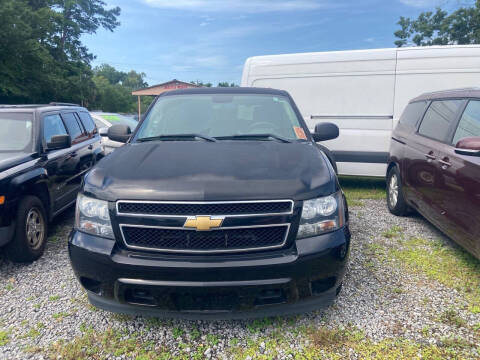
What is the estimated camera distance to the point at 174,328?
2488mm

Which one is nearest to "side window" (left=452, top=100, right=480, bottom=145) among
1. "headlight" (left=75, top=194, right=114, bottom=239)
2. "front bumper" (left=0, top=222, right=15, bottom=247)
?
"headlight" (left=75, top=194, right=114, bottom=239)

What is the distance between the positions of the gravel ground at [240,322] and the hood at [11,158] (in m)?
1.11

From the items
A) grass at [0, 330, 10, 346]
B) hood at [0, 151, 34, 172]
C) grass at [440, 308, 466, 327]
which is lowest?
grass at [440, 308, 466, 327]

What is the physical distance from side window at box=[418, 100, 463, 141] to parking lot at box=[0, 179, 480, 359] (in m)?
1.47

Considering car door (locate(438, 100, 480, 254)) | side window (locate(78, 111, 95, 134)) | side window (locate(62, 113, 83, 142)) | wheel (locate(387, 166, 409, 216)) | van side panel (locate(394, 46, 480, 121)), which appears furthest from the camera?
side window (locate(78, 111, 95, 134))

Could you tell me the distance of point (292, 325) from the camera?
2.51m

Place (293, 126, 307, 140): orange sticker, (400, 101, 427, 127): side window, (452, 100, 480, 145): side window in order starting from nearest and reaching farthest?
1. (293, 126, 307, 140): orange sticker
2. (452, 100, 480, 145): side window
3. (400, 101, 427, 127): side window

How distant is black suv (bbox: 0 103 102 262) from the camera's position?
11.1ft

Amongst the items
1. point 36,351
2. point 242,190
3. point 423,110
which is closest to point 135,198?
point 242,190

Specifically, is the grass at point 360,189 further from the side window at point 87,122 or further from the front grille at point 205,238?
the side window at point 87,122

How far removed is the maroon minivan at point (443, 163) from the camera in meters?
2.99

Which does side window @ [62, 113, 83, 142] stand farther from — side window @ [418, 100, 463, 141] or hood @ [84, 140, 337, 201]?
side window @ [418, 100, 463, 141]

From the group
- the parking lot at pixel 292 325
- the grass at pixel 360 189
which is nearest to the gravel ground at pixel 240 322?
the parking lot at pixel 292 325

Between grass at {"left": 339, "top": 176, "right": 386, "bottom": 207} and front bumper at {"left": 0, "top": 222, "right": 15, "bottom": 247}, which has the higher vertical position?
front bumper at {"left": 0, "top": 222, "right": 15, "bottom": 247}
